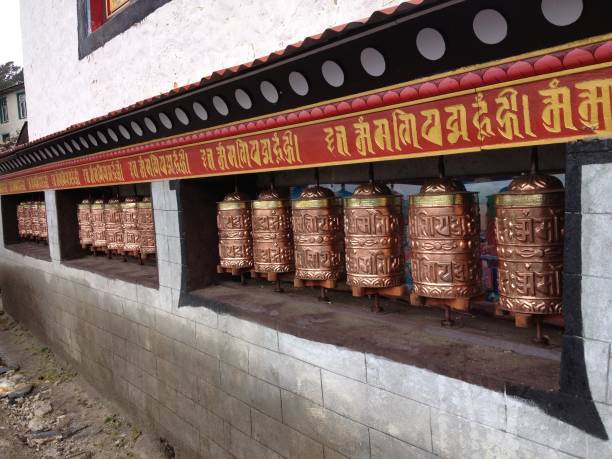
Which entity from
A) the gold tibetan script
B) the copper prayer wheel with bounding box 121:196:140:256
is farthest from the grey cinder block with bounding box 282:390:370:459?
the copper prayer wheel with bounding box 121:196:140:256

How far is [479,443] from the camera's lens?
2.54m

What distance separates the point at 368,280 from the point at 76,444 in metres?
4.95

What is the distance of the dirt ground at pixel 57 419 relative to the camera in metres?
6.01

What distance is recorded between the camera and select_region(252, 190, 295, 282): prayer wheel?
4258 millimetres

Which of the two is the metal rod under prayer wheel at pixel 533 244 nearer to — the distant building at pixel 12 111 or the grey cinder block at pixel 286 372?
the grey cinder block at pixel 286 372

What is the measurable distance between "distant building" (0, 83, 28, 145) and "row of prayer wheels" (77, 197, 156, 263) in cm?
2941

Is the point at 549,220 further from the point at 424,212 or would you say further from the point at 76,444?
the point at 76,444

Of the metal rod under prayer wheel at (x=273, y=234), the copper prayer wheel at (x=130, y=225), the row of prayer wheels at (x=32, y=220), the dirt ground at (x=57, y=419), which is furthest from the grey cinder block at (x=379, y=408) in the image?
the row of prayer wheels at (x=32, y=220)

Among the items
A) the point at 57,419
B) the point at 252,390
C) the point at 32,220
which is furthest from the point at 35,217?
the point at 252,390

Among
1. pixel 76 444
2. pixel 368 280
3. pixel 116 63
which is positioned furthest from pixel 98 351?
pixel 368 280

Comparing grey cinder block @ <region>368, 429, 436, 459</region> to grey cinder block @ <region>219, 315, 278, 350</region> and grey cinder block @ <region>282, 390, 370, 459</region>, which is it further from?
grey cinder block @ <region>219, 315, 278, 350</region>

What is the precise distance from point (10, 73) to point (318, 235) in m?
47.4

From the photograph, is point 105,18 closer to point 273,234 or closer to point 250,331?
point 273,234

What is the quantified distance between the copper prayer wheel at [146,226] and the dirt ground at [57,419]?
2.20m
